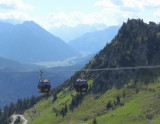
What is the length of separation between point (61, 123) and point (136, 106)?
57590 mm

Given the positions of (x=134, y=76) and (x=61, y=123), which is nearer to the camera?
(x=61, y=123)

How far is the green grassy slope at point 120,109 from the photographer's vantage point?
140 metres

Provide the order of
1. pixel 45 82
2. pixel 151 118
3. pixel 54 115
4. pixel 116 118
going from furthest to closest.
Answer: pixel 54 115 < pixel 116 118 < pixel 151 118 < pixel 45 82

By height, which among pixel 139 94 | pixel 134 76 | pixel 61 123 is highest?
pixel 134 76

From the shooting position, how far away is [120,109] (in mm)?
155625

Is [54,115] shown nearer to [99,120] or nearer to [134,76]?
[99,120]

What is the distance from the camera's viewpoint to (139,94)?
167 metres

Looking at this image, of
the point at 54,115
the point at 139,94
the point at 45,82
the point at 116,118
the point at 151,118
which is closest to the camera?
the point at 45,82

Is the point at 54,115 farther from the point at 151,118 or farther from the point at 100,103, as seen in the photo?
the point at 151,118

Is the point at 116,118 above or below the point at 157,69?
below

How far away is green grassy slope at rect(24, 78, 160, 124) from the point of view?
140m

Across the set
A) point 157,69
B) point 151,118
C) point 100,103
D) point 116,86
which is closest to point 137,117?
point 151,118

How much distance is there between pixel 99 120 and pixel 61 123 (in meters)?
33.4

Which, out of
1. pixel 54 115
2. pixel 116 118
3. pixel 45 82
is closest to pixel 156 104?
pixel 116 118
